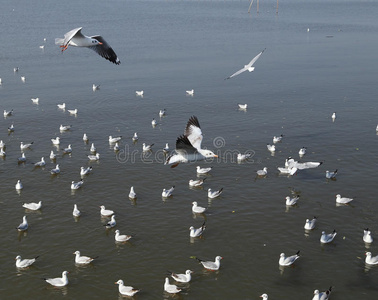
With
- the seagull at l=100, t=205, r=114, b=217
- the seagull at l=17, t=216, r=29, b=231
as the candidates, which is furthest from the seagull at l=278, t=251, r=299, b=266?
the seagull at l=17, t=216, r=29, b=231

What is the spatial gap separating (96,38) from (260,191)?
19.8m

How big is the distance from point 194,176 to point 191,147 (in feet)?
65.3

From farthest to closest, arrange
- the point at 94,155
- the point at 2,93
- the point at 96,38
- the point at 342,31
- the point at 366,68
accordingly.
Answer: the point at 342,31
the point at 366,68
the point at 2,93
the point at 94,155
the point at 96,38

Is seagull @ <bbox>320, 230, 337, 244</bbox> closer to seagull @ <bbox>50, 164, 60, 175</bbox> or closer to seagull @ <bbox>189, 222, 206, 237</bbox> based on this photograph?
seagull @ <bbox>189, 222, 206, 237</bbox>

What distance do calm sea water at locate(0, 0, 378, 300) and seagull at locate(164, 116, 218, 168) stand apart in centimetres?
840

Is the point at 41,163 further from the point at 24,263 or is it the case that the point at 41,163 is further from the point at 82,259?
the point at 82,259

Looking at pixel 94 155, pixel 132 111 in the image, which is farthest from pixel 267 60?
pixel 94 155

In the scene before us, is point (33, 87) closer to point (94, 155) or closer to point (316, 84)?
point (94, 155)

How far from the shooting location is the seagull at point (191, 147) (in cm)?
A: 2042

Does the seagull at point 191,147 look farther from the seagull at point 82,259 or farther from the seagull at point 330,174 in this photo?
the seagull at point 330,174

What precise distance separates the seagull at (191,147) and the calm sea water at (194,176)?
27.6 ft

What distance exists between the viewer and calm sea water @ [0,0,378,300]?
1059 inches

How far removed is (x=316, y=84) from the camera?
71438 mm

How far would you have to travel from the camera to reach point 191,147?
20.5 meters
